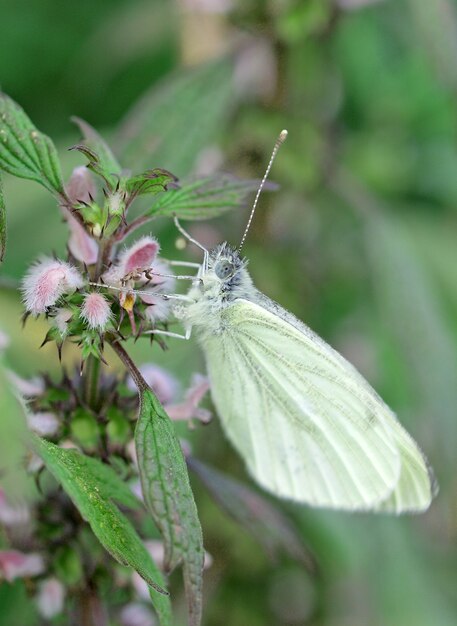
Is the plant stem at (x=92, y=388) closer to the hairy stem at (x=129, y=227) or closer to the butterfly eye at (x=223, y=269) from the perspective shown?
the hairy stem at (x=129, y=227)

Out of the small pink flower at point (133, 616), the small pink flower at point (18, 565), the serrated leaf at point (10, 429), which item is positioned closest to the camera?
the serrated leaf at point (10, 429)

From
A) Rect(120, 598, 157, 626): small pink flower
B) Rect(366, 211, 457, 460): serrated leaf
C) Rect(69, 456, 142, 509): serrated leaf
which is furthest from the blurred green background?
Rect(69, 456, 142, 509): serrated leaf

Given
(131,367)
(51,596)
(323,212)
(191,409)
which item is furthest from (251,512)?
(323,212)

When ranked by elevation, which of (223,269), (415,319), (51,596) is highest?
(415,319)

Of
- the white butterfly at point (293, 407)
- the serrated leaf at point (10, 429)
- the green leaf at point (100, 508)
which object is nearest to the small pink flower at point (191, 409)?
the white butterfly at point (293, 407)

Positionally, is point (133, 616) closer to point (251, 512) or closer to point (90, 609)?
point (90, 609)
